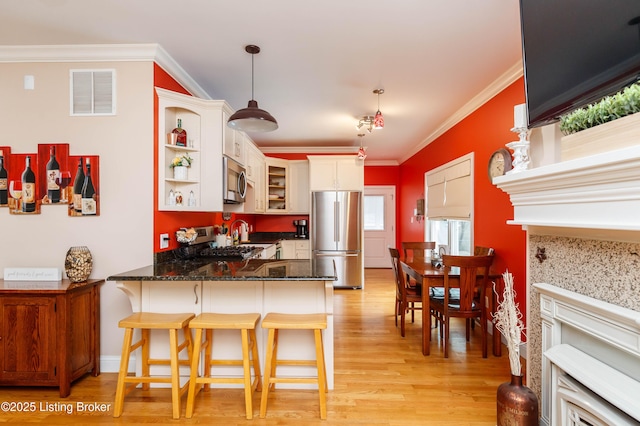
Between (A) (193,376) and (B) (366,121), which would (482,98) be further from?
(A) (193,376)

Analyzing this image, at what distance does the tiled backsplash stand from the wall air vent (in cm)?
332

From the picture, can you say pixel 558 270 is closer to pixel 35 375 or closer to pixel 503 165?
pixel 503 165

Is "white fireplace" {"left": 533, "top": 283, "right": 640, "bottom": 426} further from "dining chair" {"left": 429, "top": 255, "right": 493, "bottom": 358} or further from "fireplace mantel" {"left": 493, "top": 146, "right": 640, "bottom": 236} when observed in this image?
"dining chair" {"left": 429, "top": 255, "right": 493, "bottom": 358}

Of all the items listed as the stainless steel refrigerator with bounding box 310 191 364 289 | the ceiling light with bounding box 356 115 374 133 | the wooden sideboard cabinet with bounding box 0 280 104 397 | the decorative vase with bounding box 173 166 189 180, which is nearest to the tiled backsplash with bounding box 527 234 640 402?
the decorative vase with bounding box 173 166 189 180

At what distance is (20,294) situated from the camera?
2289mm

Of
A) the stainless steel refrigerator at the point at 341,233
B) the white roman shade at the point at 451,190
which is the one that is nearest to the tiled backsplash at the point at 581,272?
the white roman shade at the point at 451,190

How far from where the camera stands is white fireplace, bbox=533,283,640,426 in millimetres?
1266

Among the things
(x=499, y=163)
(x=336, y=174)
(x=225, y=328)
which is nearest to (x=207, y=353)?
(x=225, y=328)

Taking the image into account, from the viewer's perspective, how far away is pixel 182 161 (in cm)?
299

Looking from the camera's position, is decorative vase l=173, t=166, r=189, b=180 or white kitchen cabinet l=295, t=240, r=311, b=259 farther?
white kitchen cabinet l=295, t=240, r=311, b=259

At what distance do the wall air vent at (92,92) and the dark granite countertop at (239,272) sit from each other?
54.4 inches

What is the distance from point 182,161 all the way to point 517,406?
3.01 metres

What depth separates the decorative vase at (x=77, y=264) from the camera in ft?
8.30

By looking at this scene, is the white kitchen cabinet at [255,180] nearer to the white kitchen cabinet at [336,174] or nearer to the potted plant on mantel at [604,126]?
the white kitchen cabinet at [336,174]
